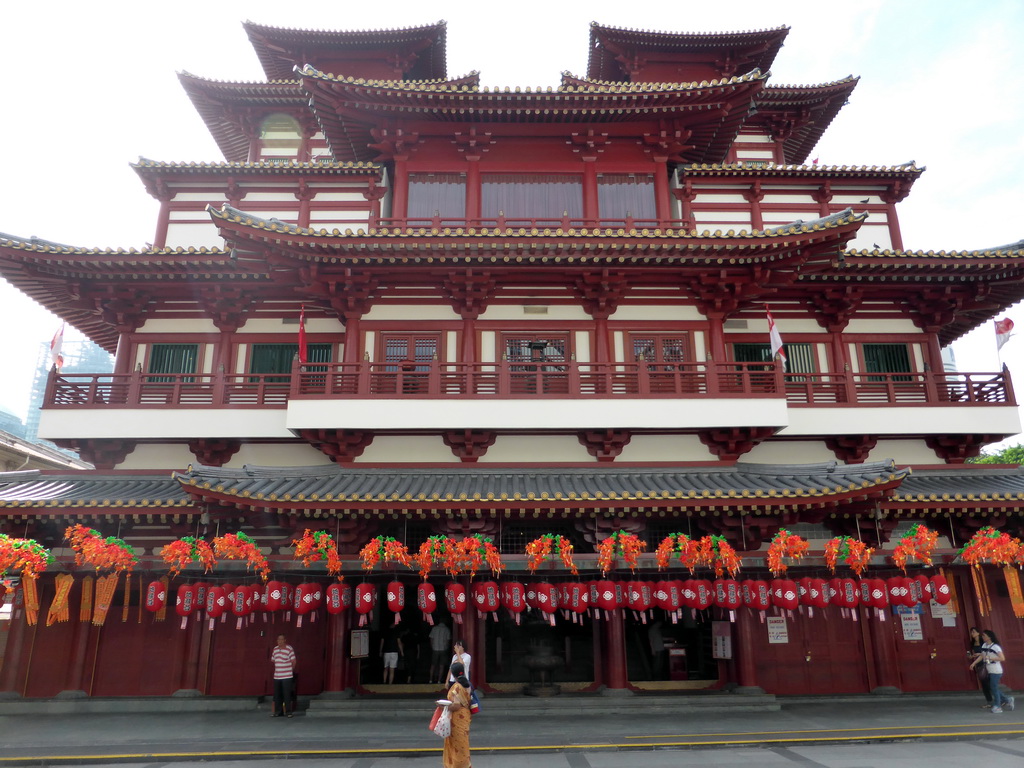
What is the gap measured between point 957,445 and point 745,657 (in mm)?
8212

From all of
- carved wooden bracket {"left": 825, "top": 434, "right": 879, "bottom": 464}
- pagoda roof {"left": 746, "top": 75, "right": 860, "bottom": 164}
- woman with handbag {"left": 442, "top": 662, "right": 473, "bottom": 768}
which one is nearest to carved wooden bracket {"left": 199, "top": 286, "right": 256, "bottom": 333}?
woman with handbag {"left": 442, "top": 662, "right": 473, "bottom": 768}

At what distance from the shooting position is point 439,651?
15523 millimetres

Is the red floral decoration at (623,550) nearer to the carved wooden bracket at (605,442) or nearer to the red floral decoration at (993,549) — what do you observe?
the carved wooden bracket at (605,442)

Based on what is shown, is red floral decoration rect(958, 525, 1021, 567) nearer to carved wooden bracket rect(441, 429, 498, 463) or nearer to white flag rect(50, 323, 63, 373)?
carved wooden bracket rect(441, 429, 498, 463)

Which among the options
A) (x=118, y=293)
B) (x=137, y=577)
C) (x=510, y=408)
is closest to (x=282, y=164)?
(x=118, y=293)

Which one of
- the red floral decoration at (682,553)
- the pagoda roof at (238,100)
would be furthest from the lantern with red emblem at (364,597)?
the pagoda roof at (238,100)

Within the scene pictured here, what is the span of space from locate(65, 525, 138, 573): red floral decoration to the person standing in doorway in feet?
23.0

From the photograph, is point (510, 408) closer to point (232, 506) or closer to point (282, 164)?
point (232, 506)

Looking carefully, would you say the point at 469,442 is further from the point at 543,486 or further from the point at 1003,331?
the point at 1003,331

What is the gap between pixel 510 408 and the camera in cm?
1579

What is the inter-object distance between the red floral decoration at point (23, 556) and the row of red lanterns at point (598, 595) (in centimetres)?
215

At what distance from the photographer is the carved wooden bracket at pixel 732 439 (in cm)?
1588

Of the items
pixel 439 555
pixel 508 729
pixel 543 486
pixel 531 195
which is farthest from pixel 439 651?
pixel 531 195

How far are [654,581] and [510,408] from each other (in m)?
5.32
